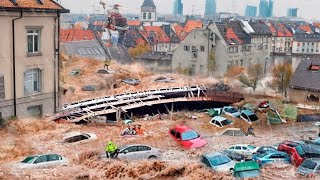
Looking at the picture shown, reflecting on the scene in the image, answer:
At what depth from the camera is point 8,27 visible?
16.5 metres

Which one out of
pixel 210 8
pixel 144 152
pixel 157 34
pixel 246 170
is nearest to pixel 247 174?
pixel 246 170

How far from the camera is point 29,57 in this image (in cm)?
1734

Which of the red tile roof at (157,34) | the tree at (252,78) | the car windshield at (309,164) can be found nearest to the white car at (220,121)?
the car windshield at (309,164)

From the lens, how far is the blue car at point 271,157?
12812 millimetres

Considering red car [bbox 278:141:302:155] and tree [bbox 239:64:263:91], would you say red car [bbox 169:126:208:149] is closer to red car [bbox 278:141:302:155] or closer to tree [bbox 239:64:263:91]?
red car [bbox 278:141:302:155]

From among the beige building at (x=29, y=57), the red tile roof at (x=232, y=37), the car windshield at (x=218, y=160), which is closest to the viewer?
the car windshield at (x=218, y=160)

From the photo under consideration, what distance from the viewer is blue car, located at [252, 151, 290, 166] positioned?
42.0 feet

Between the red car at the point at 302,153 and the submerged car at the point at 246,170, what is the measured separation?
1.35 meters

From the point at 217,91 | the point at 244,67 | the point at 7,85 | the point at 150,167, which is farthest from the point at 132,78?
the point at 150,167

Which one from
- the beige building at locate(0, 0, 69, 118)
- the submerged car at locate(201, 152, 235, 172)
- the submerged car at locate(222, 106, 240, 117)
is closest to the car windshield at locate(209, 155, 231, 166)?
the submerged car at locate(201, 152, 235, 172)

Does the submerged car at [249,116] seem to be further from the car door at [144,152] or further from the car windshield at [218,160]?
the car door at [144,152]

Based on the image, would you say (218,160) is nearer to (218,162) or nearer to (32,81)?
(218,162)

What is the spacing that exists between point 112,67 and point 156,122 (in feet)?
46.9

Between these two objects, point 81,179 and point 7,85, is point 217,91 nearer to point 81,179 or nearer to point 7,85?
point 7,85
